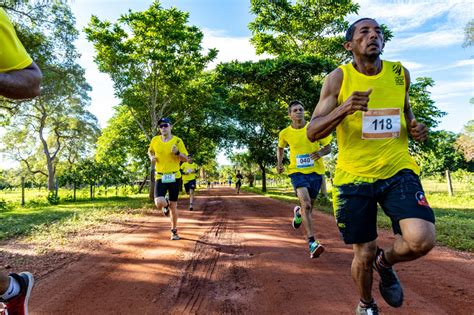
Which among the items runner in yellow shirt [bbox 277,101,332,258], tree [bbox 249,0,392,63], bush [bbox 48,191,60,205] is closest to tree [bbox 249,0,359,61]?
tree [bbox 249,0,392,63]

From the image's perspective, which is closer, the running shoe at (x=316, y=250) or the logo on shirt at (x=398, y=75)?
the logo on shirt at (x=398, y=75)

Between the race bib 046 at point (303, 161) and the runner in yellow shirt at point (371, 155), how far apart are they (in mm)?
3233

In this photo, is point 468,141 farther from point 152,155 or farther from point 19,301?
point 19,301

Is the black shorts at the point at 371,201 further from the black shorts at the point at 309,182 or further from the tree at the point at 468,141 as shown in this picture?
the tree at the point at 468,141

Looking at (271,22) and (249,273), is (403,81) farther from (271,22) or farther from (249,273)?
(271,22)

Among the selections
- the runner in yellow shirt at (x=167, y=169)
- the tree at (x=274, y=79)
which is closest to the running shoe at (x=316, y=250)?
the runner in yellow shirt at (x=167, y=169)

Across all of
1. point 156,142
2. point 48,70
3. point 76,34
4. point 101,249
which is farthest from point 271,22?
point 101,249

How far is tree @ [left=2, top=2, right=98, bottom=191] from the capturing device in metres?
14.6

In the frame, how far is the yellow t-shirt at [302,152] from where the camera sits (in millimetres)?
6215

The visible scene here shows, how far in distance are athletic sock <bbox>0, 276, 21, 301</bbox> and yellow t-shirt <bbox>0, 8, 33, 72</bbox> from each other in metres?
1.46

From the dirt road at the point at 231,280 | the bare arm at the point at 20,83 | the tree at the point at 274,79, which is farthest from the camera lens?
the tree at the point at 274,79

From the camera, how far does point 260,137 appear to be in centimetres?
3089

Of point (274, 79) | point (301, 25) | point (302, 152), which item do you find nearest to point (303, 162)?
point (302, 152)

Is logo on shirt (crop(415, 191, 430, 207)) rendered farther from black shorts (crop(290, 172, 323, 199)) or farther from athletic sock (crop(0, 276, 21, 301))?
black shorts (crop(290, 172, 323, 199))
